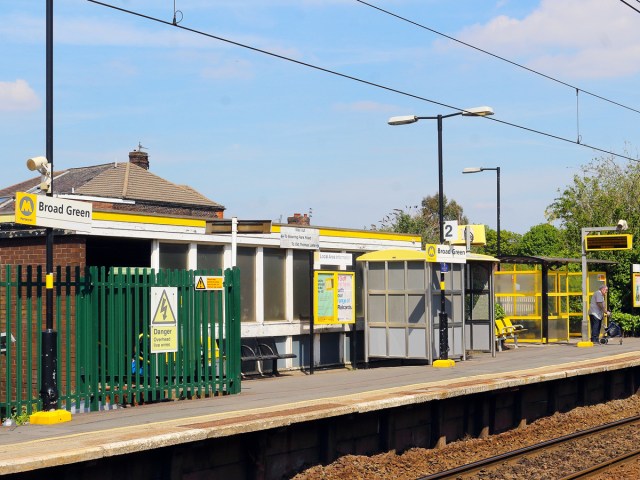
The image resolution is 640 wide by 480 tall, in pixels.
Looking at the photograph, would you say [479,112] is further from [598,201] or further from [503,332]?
[598,201]

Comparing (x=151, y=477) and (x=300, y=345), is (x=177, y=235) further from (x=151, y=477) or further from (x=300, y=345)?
(x=151, y=477)

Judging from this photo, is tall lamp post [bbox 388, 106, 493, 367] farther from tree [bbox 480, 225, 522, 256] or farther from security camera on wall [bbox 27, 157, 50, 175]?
tree [bbox 480, 225, 522, 256]

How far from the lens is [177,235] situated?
59.0 feet

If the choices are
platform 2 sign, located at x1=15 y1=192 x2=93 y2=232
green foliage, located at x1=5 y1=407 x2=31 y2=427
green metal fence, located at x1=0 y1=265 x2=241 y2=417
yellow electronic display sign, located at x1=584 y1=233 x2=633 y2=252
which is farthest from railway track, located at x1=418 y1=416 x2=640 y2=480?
yellow electronic display sign, located at x1=584 y1=233 x2=633 y2=252

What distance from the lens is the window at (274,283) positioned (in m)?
20.2

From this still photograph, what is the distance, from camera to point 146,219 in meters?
17.3

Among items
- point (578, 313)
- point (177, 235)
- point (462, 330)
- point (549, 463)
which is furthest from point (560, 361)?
point (578, 313)

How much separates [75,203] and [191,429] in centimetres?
374

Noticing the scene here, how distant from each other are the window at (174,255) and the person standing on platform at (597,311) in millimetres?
13417

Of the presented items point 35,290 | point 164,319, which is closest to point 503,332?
point 164,319

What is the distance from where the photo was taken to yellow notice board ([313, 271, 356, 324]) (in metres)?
20.3

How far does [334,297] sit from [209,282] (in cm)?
658

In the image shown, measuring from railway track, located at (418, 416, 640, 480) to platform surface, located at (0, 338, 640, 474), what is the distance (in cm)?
118

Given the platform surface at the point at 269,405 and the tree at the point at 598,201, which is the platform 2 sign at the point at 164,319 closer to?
the platform surface at the point at 269,405
